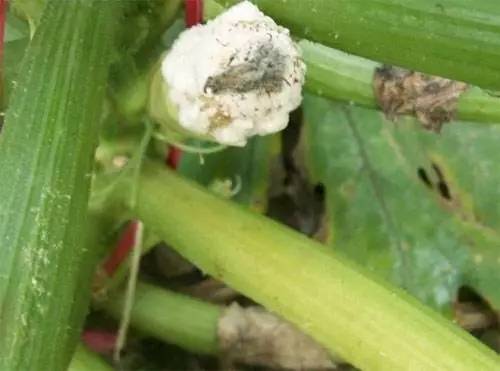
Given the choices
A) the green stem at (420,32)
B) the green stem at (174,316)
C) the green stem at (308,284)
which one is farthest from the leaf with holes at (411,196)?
the green stem at (420,32)

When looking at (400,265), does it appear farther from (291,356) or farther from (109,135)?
(109,135)

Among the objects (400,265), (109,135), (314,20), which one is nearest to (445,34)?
(314,20)

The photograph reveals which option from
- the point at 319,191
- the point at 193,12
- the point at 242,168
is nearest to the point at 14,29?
the point at 193,12

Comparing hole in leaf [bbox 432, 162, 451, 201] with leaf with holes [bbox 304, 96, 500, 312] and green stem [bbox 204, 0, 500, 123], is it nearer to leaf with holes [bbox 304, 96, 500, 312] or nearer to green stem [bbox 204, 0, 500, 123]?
leaf with holes [bbox 304, 96, 500, 312]

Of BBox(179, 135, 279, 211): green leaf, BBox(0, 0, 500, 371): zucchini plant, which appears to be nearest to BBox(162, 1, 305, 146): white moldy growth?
BBox(0, 0, 500, 371): zucchini plant

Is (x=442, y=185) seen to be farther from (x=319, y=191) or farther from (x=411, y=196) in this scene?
(x=319, y=191)
